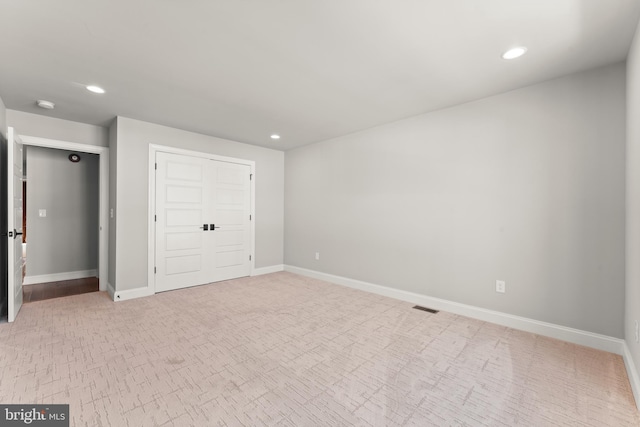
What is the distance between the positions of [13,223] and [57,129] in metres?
1.56

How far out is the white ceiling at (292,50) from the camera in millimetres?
1808

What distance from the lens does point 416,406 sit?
69.2 inches

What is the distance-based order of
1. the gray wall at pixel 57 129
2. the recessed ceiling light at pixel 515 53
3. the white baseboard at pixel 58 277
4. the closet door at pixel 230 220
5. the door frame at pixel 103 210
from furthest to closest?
the closet door at pixel 230 220 → the white baseboard at pixel 58 277 → the door frame at pixel 103 210 → the gray wall at pixel 57 129 → the recessed ceiling light at pixel 515 53

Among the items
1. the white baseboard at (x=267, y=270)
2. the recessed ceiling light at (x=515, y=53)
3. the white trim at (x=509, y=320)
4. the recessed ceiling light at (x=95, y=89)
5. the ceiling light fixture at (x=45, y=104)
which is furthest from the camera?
the white baseboard at (x=267, y=270)

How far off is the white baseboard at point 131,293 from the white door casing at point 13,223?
3.03ft

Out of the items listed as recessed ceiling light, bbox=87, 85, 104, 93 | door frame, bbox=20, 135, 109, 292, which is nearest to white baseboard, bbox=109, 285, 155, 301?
door frame, bbox=20, 135, 109, 292

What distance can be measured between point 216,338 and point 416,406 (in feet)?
6.04

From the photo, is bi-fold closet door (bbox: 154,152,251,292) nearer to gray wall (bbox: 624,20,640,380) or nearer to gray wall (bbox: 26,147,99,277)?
gray wall (bbox: 26,147,99,277)

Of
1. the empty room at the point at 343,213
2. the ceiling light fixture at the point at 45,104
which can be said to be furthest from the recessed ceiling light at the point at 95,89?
the ceiling light fixture at the point at 45,104

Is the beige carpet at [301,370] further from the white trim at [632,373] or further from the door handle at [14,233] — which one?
the door handle at [14,233]

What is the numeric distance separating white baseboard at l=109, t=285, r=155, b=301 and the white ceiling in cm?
240

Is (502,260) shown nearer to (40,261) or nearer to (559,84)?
(559,84)

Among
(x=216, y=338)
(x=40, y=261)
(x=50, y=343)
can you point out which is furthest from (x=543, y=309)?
(x=40, y=261)

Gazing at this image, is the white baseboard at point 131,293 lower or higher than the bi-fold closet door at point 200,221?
lower
